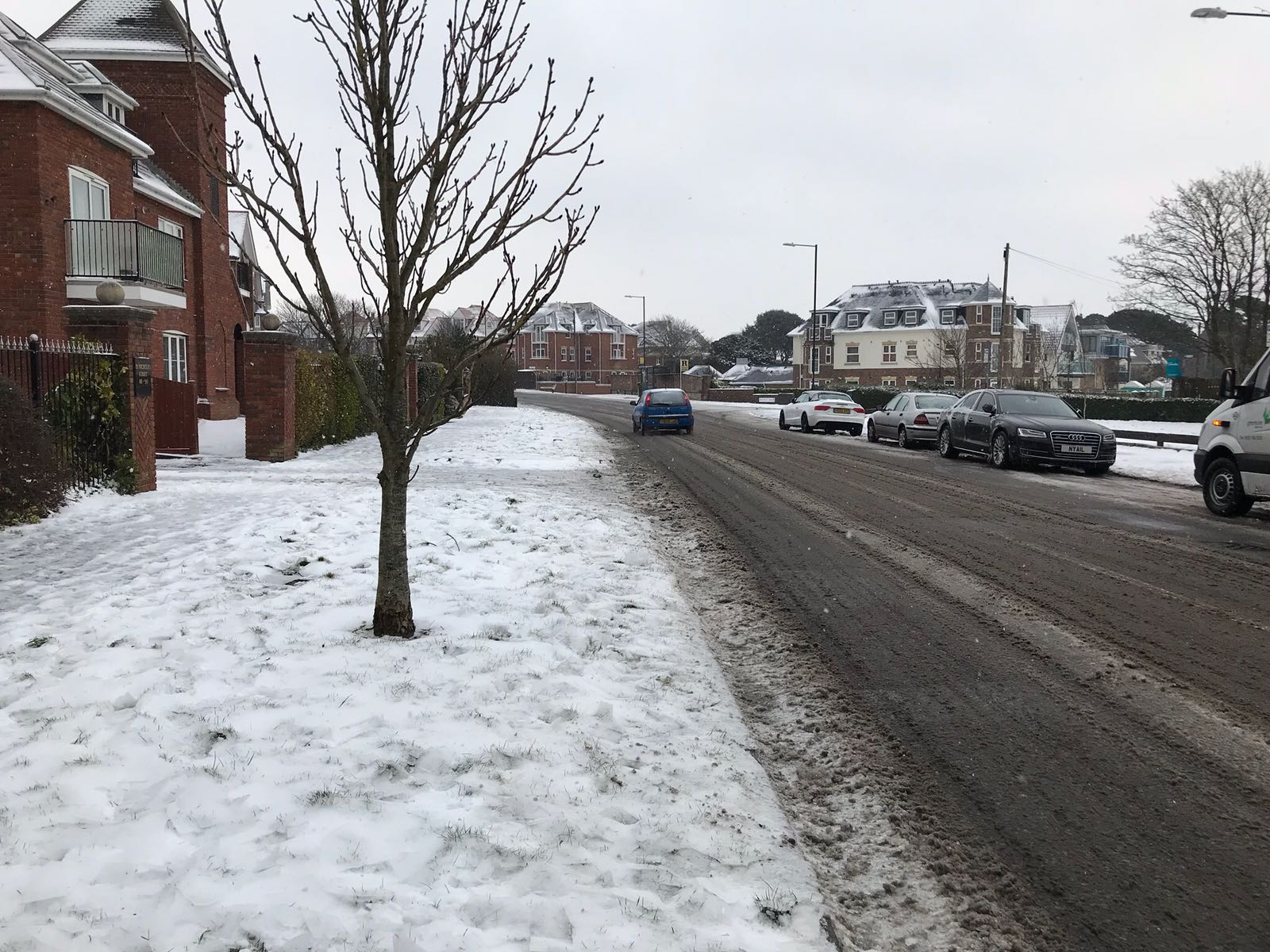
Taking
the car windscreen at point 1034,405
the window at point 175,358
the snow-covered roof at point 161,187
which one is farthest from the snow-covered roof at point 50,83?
the car windscreen at point 1034,405

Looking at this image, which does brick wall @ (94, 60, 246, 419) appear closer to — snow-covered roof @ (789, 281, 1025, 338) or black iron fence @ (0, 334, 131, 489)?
black iron fence @ (0, 334, 131, 489)

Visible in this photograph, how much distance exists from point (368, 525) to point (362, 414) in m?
13.7

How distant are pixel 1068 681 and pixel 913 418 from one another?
64.0 ft

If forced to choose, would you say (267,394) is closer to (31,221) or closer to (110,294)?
(110,294)

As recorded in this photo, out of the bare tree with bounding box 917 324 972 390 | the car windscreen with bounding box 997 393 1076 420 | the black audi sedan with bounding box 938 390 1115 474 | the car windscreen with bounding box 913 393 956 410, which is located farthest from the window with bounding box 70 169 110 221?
the bare tree with bounding box 917 324 972 390

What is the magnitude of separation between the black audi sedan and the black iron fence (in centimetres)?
1530

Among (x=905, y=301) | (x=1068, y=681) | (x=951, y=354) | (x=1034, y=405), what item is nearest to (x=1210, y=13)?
(x=1034, y=405)

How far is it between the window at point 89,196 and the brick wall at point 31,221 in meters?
0.88

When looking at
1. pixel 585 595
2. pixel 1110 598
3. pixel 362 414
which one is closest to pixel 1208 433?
pixel 1110 598

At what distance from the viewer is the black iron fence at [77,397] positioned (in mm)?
10438

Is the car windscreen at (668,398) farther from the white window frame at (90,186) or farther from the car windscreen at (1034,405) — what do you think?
the white window frame at (90,186)

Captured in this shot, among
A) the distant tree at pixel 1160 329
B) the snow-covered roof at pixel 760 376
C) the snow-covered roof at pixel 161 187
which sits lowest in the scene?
the snow-covered roof at pixel 760 376

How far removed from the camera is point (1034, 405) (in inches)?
728

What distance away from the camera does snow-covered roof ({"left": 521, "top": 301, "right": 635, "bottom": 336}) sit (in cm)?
11117
